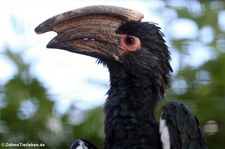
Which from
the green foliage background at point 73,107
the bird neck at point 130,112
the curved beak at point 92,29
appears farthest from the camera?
the green foliage background at point 73,107

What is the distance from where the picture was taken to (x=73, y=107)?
468 centimetres

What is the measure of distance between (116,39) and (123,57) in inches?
4.1

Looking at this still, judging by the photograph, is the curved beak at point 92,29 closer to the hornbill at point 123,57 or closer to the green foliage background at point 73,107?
the hornbill at point 123,57

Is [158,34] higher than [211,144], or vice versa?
[158,34]

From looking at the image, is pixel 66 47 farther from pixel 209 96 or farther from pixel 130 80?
pixel 209 96

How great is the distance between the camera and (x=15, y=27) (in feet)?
16.0

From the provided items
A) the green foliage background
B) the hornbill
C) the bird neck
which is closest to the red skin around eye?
the hornbill

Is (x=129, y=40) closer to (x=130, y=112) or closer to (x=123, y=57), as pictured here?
(x=123, y=57)

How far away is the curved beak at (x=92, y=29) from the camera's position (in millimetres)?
3766

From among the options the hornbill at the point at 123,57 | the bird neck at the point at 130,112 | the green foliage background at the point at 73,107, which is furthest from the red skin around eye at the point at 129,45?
the green foliage background at the point at 73,107

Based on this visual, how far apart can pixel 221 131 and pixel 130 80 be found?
1.07m

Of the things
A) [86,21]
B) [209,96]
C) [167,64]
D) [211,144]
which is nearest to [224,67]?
[209,96]

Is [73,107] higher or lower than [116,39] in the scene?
lower

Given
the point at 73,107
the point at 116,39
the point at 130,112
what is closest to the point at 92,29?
the point at 116,39
